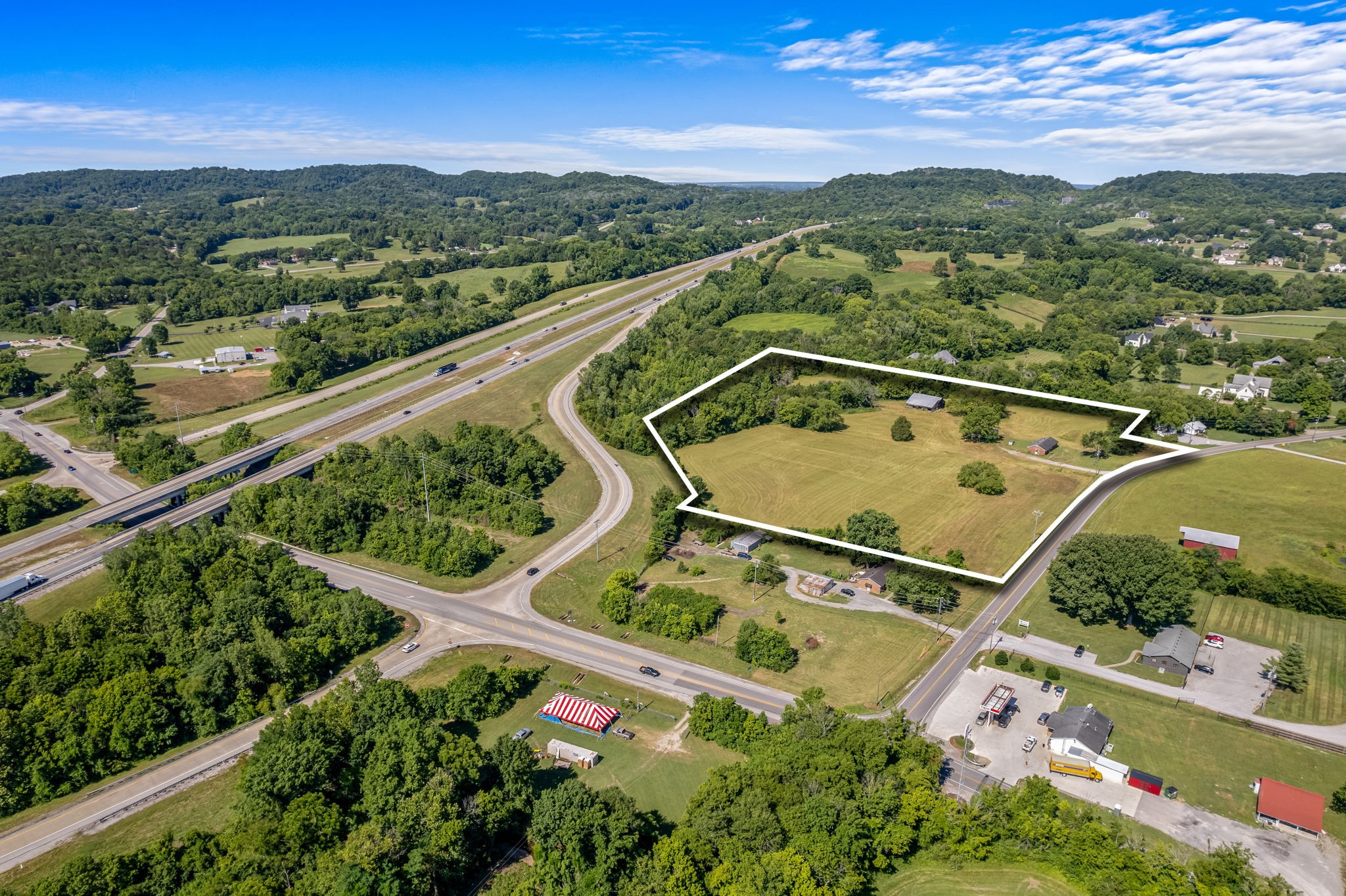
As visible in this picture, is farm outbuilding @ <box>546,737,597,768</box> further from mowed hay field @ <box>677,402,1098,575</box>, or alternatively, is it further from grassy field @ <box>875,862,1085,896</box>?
mowed hay field @ <box>677,402,1098,575</box>

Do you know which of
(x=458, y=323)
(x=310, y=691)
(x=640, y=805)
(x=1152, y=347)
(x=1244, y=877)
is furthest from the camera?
(x=458, y=323)

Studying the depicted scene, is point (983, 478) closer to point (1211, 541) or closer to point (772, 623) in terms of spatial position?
point (772, 623)

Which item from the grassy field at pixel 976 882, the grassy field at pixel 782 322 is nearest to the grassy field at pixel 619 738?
the grassy field at pixel 976 882

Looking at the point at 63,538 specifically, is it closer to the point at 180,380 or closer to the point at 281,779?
the point at 281,779

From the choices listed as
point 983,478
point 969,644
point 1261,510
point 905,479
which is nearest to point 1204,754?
point 969,644

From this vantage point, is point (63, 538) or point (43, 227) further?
point (43, 227)

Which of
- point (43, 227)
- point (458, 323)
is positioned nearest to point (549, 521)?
point (458, 323)

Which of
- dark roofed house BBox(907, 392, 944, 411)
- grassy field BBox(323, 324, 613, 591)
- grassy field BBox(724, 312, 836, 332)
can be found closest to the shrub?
dark roofed house BBox(907, 392, 944, 411)
